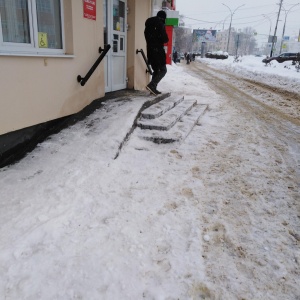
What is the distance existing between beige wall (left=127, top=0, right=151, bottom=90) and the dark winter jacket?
0.72 metres

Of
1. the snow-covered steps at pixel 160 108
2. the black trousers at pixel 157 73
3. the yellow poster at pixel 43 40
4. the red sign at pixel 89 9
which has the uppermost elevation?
the red sign at pixel 89 9

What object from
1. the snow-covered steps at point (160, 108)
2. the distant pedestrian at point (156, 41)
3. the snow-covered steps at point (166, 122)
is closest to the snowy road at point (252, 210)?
the snow-covered steps at point (166, 122)

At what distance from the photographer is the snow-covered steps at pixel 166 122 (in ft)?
15.4

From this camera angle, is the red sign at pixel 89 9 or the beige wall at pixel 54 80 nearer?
the beige wall at pixel 54 80

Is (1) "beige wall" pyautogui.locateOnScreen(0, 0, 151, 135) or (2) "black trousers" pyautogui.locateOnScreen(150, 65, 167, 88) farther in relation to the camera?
(2) "black trousers" pyautogui.locateOnScreen(150, 65, 167, 88)

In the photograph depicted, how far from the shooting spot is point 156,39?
6633mm

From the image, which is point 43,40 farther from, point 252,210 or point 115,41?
point 252,210

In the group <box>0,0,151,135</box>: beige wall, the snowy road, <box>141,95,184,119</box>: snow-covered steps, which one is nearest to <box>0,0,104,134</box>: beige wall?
<box>0,0,151,135</box>: beige wall

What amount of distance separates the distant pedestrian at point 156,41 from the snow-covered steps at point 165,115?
0.71 meters

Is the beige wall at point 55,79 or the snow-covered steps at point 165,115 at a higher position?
the beige wall at point 55,79

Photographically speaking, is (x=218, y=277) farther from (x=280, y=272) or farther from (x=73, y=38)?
(x=73, y=38)

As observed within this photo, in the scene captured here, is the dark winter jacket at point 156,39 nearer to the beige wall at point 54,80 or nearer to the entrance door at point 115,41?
the entrance door at point 115,41

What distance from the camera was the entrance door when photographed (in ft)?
20.9

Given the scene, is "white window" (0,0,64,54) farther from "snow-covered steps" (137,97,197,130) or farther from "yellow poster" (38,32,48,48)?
"snow-covered steps" (137,97,197,130)
